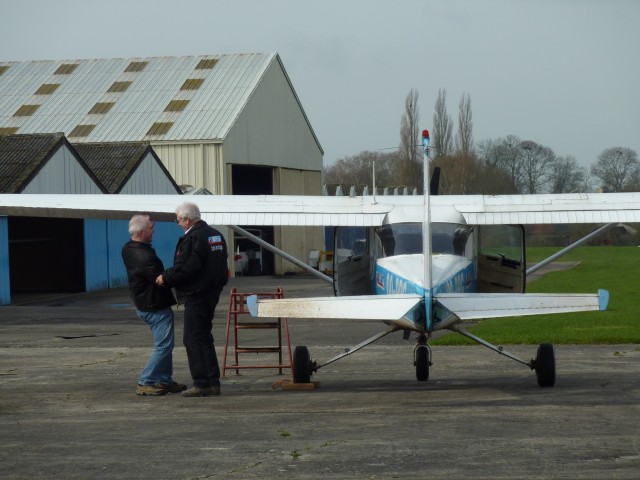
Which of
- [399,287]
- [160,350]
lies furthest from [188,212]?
[399,287]

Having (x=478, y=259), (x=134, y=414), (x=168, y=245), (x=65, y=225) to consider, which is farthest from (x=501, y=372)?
(x=168, y=245)

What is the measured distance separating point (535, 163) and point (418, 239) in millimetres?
61398

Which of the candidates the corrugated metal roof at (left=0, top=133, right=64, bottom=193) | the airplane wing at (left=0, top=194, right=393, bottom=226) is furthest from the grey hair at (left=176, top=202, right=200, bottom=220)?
the corrugated metal roof at (left=0, top=133, right=64, bottom=193)

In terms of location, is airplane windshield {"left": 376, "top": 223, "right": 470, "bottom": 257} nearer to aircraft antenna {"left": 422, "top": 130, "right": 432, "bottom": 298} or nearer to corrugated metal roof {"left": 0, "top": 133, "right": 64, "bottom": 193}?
aircraft antenna {"left": 422, "top": 130, "right": 432, "bottom": 298}

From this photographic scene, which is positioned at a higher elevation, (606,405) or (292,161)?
(292,161)

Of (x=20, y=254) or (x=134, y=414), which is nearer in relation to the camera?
(x=134, y=414)

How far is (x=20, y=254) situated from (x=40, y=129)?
9.95 meters

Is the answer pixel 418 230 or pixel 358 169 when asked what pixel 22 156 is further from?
pixel 358 169

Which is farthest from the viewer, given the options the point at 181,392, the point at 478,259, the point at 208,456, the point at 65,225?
the point at 65,225

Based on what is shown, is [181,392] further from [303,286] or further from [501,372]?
[303,286]

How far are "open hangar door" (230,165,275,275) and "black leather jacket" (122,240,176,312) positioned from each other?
3488cm

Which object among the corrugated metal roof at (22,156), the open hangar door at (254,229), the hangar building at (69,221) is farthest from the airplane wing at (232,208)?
the open hangar door at (254,229)

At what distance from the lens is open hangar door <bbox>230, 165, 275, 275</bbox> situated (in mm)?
47156

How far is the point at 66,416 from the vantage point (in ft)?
31.0
